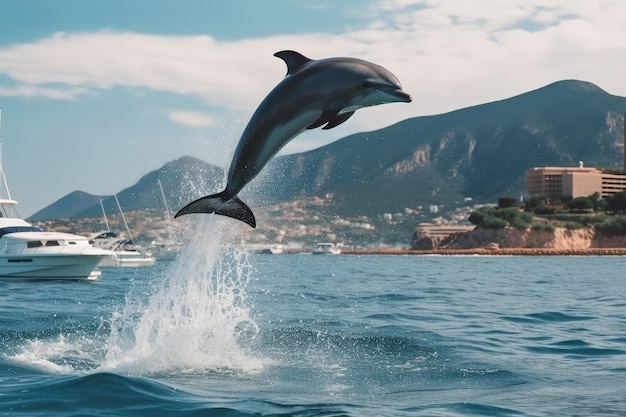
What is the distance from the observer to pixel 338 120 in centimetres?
916

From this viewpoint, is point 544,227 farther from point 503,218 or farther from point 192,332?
point 192,332

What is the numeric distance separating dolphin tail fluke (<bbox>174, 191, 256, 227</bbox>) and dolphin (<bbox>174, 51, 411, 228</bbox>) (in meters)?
0.19

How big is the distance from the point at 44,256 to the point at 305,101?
37315 millimetres

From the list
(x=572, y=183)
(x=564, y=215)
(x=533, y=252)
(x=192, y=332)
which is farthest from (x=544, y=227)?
(x=192, y=332)

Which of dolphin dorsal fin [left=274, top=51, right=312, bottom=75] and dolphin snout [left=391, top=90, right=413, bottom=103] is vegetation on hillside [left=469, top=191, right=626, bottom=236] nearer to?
dolphin dorsal fin [left=274, top=51, right=312, bottom=75]

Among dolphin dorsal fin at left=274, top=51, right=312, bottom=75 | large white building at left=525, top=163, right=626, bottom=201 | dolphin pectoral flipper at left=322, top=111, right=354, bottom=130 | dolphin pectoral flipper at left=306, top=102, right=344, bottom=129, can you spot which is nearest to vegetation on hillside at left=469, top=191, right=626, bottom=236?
large white building at left=525, top=163, right=626, bottom=201

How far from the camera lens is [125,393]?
465 inches

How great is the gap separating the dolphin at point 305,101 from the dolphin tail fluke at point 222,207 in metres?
0.19

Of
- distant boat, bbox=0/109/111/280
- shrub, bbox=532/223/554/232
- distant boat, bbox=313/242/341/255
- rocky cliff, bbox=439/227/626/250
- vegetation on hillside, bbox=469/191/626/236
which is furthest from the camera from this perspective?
distant boat, bbox=313/242/341/255

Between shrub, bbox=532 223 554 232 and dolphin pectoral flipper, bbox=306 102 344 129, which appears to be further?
shrub, bbox=532 223 554 232

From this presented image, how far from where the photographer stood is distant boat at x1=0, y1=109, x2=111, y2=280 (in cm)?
4412

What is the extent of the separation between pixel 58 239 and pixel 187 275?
29785 mm

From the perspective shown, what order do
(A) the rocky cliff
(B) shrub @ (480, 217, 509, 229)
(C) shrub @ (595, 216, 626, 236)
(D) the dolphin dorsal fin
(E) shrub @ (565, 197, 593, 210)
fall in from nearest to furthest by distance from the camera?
(D) the dolphin dorsal fin, (C) shrub @ (595, 216, 626, 236), (A) the rocky cliff, (B) shrub @ (480, 217, 509, 229), (E) shrub @ (565, 197, 593, 210)

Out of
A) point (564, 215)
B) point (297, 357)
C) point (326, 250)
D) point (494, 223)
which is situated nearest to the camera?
point (297, 357)
